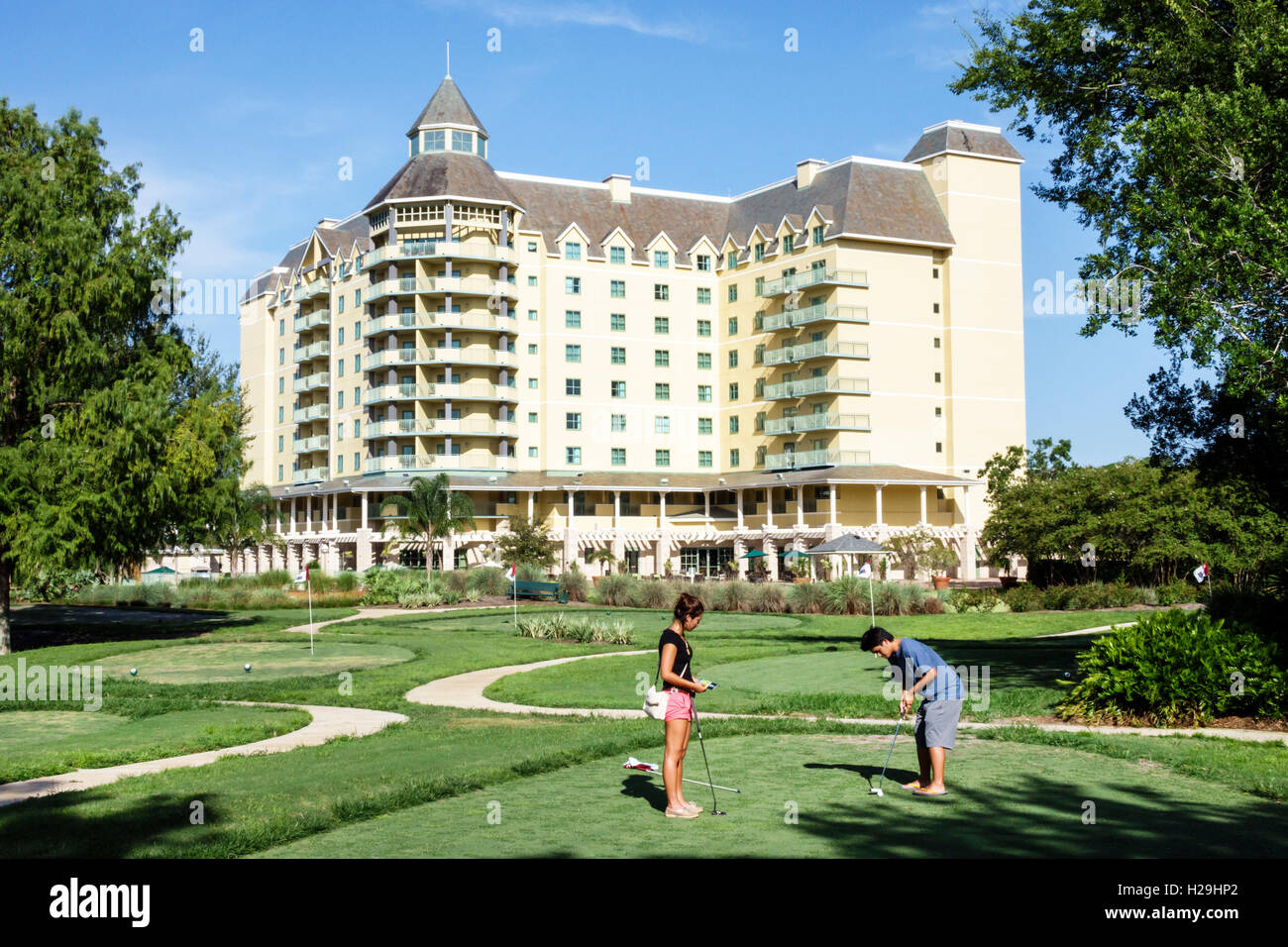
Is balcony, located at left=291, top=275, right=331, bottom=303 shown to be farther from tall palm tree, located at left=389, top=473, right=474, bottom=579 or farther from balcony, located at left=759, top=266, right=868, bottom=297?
balcony, located at left=759, top=266, right=868, bottom=297

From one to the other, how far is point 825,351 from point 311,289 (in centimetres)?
4015

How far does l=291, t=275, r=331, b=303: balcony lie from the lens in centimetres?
8819

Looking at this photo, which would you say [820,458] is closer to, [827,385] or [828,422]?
[828,422]

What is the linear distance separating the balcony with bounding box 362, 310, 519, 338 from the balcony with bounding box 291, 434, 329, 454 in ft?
44.7

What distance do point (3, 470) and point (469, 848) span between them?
22.8 m

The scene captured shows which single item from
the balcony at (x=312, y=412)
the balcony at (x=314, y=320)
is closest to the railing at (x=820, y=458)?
the balcony at (x=312, y=412)

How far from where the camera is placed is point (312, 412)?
3541 inches

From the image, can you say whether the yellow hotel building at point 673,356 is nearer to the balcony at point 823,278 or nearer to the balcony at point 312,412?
the balcony at point 823,278

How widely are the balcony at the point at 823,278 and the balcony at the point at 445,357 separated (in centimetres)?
1934

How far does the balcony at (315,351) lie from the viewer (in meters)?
89.1

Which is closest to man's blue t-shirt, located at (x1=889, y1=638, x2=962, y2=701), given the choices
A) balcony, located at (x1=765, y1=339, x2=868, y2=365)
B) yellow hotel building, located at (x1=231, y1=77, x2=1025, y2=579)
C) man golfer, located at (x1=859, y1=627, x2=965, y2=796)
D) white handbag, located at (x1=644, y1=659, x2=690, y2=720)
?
man golfer, located at (x1=859, y1=627, x2=965, y2=796)

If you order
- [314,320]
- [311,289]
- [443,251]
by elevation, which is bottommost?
[314,320]

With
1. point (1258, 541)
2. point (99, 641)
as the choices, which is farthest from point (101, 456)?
point (1258, 541)

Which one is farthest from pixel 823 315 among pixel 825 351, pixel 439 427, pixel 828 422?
pixel 439 427
